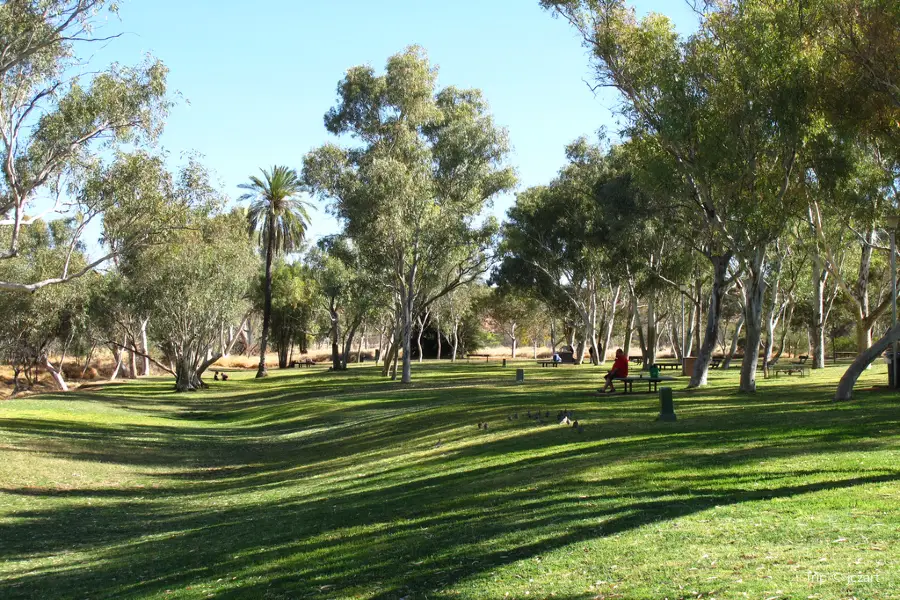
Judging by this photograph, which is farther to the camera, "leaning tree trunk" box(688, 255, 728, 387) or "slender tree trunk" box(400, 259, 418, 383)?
"slender tree trunk" box(400, 259, 418, 383)

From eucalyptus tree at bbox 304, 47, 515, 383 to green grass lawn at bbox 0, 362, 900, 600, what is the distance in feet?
54.2

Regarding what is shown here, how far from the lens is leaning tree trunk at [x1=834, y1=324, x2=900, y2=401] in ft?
59.6

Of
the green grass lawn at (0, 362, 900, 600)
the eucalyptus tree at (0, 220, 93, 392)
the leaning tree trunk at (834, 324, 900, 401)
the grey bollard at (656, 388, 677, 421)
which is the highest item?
the eucalyptus tree at (0, 220, 93, 392)

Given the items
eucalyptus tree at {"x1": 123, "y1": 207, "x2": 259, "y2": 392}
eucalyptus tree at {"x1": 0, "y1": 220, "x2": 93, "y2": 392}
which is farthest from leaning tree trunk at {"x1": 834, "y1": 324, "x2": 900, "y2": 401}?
eucalyptus tree at {"x1": 0, "y1": 220, "x2": 93, "y2": 392}

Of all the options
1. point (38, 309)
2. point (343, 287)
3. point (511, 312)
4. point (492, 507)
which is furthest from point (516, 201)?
point (492, 507)

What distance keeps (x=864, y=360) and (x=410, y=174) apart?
25168 millimetres

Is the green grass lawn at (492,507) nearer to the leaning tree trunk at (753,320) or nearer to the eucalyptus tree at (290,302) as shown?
the leaning tree trunk at (753,320)

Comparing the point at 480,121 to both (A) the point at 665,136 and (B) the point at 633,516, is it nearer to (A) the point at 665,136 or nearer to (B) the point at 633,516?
(A) the point at 665,136

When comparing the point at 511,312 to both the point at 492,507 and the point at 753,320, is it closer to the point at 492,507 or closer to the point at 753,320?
the point at 753,320

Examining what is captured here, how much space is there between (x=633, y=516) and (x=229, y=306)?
39.0 metres

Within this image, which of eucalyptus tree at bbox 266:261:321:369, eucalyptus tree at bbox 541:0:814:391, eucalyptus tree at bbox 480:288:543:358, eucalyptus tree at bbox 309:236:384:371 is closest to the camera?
eucalyptus tree at bbox 541:0:814:391

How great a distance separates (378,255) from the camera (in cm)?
4253

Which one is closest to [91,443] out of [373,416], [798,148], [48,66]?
[373,416]

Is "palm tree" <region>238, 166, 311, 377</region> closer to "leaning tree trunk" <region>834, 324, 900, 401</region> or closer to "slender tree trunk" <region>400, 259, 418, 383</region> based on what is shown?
"slender tree trunk" <region>400, 259, 418, 383</region>
